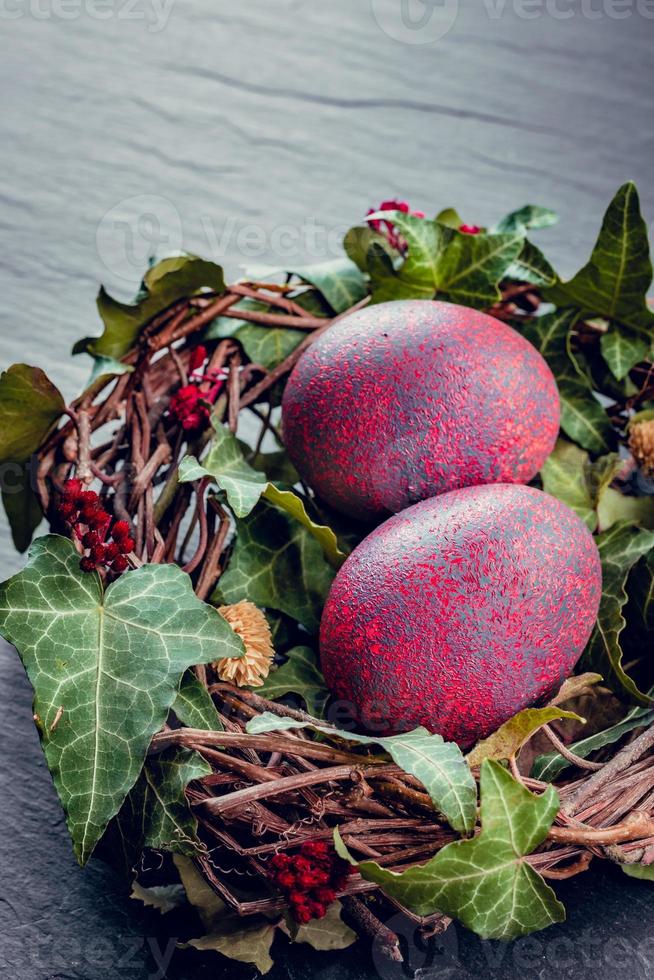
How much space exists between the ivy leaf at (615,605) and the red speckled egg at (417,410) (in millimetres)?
74

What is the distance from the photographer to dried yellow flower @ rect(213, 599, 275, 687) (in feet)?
1.84

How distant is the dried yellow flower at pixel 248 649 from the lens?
0.56m

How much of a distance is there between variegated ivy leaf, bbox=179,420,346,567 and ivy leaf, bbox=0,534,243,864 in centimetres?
6

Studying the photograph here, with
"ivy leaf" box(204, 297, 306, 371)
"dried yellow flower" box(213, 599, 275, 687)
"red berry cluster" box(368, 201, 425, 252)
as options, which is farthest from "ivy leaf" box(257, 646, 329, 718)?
"red berry cluster" box(368, 201, 425, 252)

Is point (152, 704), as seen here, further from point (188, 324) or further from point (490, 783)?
point (188, 324)

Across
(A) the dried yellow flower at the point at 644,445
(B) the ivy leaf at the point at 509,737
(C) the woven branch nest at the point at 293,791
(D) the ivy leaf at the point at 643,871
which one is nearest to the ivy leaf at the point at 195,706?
(C) the woven branch nest at the point at 293,791

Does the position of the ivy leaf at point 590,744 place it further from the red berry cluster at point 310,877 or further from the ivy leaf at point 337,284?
the ivy leaf at point 337,284

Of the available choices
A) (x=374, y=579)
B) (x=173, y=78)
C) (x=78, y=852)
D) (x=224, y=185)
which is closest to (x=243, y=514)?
(x=374, y=579)

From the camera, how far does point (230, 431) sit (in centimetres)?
66

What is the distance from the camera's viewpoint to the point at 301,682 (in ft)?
1.97

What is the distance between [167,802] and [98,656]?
0.25 ft

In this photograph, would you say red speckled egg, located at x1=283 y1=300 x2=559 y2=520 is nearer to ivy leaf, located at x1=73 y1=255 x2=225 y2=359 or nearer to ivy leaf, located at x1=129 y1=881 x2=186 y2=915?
ivy leaf, located at x1=73 y1=255 x2=225 y2=359

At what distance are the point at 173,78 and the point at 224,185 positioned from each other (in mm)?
234

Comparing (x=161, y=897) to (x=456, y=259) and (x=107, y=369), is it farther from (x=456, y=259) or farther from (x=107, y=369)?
(x=456, y=259)
